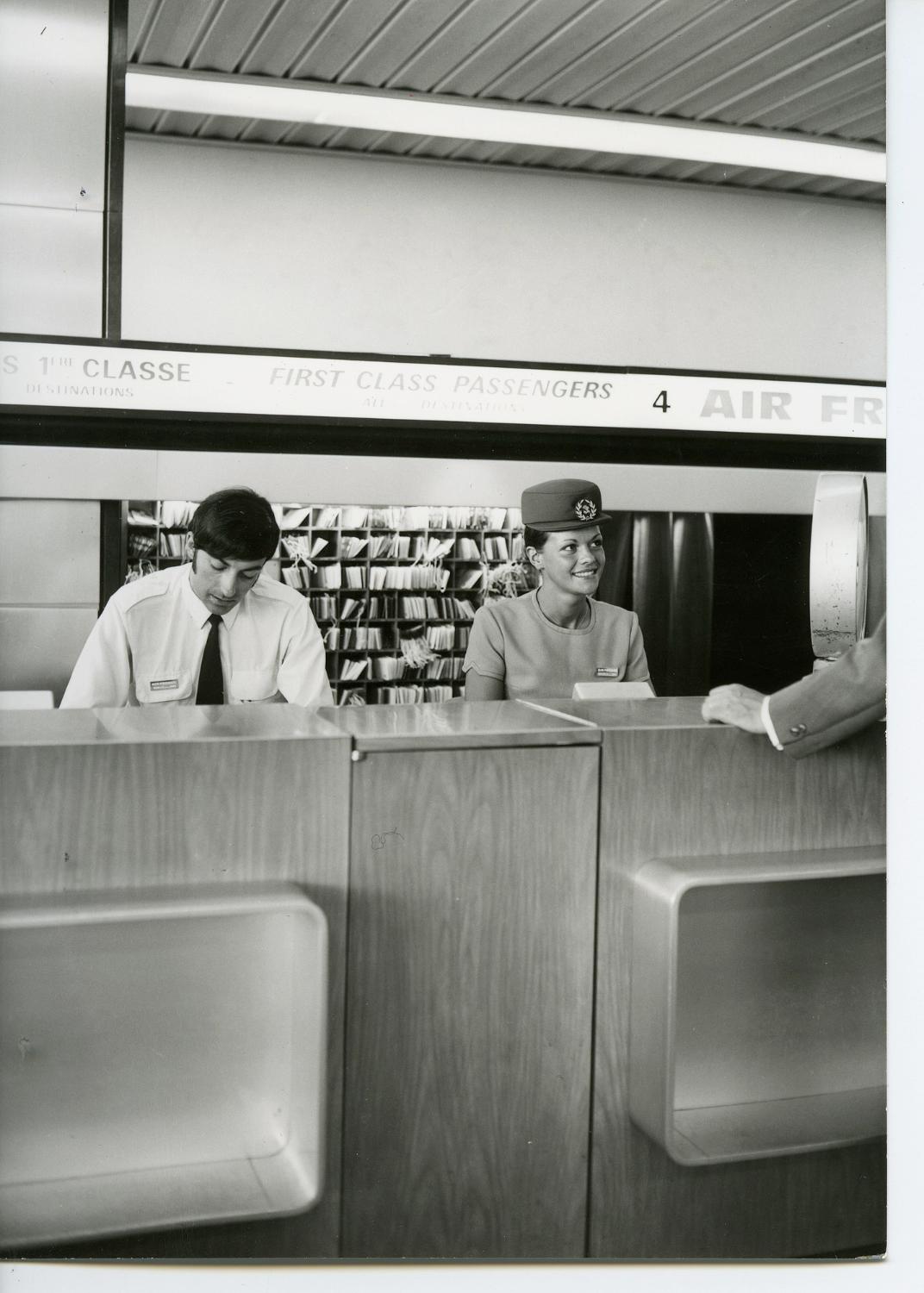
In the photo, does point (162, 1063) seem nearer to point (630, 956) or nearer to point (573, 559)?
point (630, 956)

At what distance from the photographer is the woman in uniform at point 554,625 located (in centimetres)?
345

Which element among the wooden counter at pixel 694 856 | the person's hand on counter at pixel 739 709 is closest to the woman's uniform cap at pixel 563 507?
the wooden counter at pixel 694 856

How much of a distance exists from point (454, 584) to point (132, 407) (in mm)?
4672

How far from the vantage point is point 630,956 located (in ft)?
7.29

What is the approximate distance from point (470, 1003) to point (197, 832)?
23.8 inches

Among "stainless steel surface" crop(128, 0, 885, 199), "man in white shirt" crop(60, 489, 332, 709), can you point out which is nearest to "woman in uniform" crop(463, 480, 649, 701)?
"man in white shirt" crop(60, 489, 332, 709)

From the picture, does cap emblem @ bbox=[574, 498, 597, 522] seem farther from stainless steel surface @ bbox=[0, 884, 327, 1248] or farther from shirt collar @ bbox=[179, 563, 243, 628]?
stainless steel surface @ bbox=[0, 884, 327, 1248]

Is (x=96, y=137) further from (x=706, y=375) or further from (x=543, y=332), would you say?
(x=543, y=332)

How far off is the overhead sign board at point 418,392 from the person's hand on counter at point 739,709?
1.24 m

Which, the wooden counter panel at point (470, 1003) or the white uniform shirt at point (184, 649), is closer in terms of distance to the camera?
the wooden counter panel at point (470, 1003)

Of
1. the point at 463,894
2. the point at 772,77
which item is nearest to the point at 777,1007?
the point at 463,894

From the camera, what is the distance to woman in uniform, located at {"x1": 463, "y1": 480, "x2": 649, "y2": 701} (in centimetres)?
345

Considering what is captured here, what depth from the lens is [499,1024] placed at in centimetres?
214

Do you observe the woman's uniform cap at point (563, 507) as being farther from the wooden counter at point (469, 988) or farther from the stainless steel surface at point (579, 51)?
the stainless steel surface at point (579, 51)
